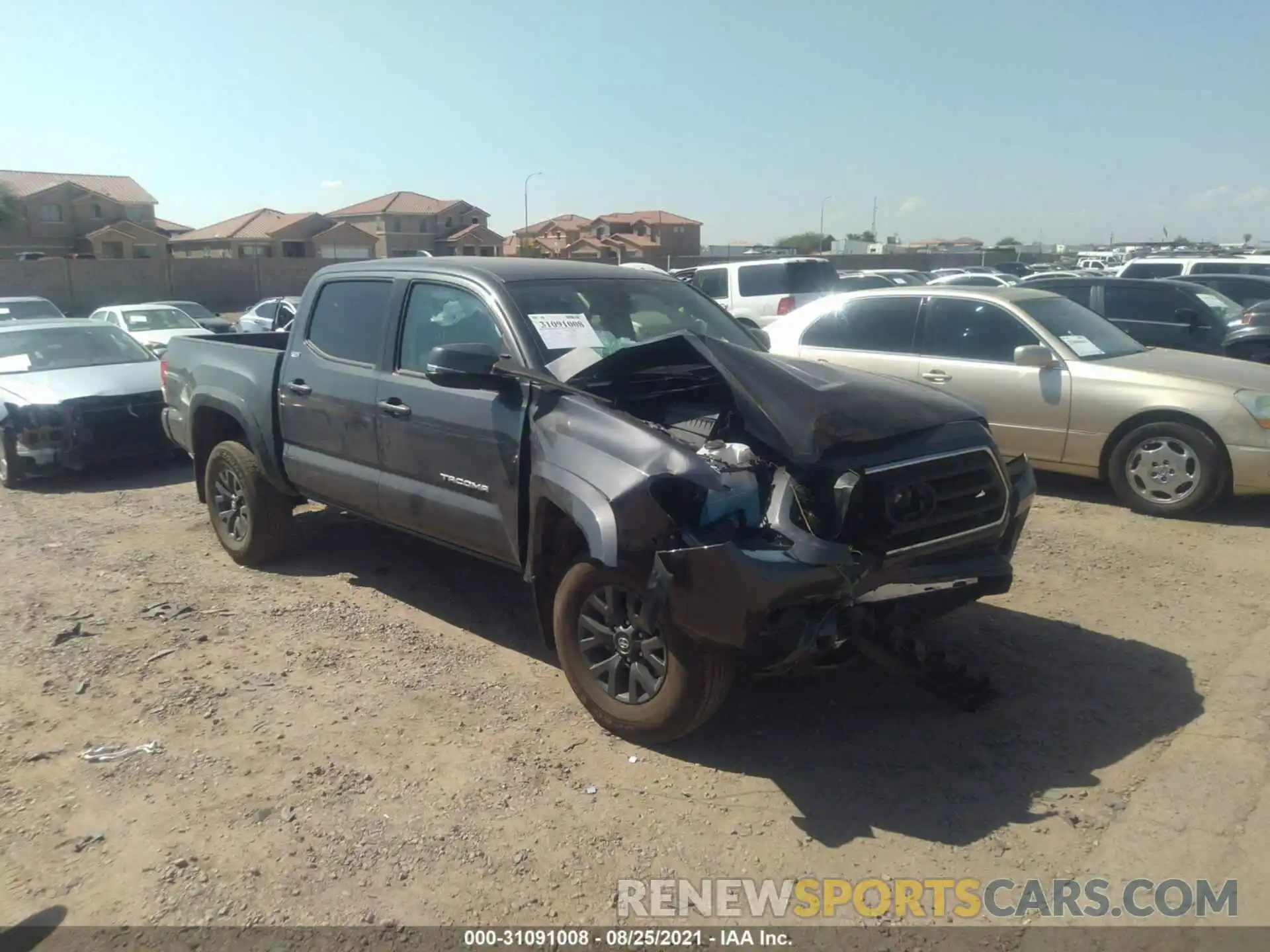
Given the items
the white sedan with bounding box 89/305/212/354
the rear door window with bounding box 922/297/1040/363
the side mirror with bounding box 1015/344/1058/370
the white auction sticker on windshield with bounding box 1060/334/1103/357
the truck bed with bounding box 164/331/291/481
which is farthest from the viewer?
the white sedan with bounding box 89/305/212/354

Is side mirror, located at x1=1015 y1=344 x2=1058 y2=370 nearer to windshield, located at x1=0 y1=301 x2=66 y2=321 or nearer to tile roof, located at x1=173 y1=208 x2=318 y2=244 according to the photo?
windshield, located at x1=0 y1=301 x2=66 y2=321

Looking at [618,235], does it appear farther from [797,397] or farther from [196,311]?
[797,397]

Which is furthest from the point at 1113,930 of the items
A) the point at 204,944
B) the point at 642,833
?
the point at 204,944

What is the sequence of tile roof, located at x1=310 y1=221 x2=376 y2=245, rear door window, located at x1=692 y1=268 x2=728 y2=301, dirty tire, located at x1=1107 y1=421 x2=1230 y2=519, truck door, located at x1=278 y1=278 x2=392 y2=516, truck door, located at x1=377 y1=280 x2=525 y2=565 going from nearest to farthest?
truck door, located at x1=377 y1=280 x2=525 y2=565 < truck door, located at x1=278 y1=278 x2=392 y2=516 < dirty tire, located at x1=1107 y1=421 x2=1230 y2=519 < rear door window, located at x1=692 y1=268 x2=728 y2=301 < tile roof, located at x1=310 y1=221 x2=376 y2=245

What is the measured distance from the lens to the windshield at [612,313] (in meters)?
4.65

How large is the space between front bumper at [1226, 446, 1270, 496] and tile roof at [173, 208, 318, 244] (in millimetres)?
72653

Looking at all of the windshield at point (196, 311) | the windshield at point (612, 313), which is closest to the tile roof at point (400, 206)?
the windshield at point (196, 311)

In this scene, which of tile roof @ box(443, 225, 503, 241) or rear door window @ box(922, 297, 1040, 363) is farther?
tile roof @ box(443, 225, 503, 241)

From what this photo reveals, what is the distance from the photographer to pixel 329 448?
18.1ft

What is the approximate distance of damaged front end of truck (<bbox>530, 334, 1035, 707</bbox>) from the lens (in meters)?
3.41

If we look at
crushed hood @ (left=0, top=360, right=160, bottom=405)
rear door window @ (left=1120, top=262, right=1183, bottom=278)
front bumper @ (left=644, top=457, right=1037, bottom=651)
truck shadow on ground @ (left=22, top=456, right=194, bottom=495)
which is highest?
rear door window @ (left=1120, top=262, right=1183, bottom=278)

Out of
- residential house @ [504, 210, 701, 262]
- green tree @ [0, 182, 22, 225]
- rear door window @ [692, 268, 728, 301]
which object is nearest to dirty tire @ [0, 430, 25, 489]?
rear door window @ [692, 268, 728, 301]

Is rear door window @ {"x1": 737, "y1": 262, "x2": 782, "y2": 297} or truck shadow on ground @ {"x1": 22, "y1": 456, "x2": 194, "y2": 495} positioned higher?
rear door window @ {"x1": 737, "y1": 262, "x2": 782, "y2": 297}

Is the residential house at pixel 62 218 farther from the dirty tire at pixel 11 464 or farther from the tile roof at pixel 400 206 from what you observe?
the dirty tire at pixel 11 464
